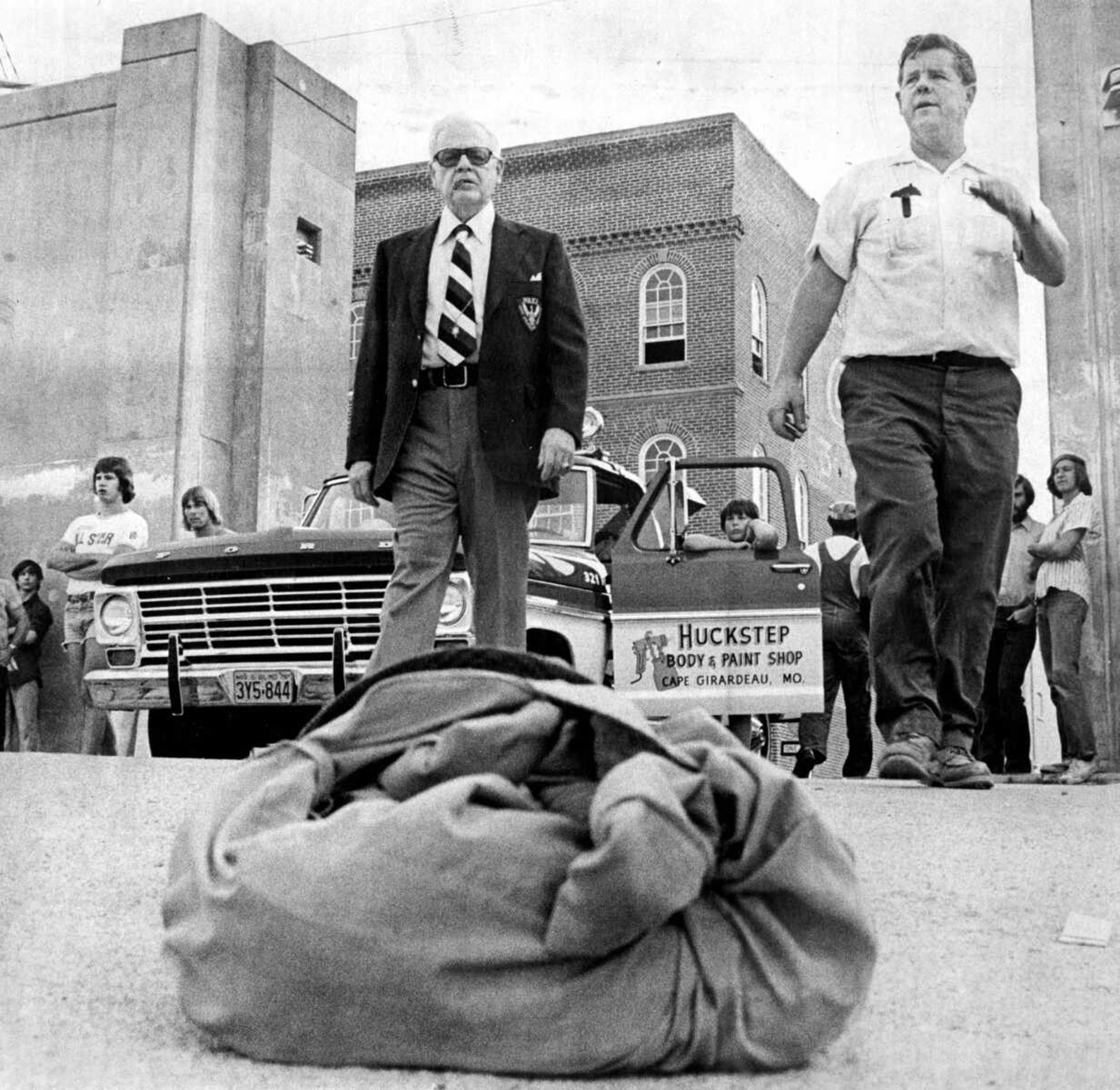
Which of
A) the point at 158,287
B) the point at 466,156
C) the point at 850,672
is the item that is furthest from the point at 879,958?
the point at 158,287

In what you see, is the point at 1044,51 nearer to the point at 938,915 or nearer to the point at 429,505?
the point at 429,505

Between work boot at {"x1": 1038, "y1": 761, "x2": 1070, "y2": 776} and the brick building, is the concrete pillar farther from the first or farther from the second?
the brick building

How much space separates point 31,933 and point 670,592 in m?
4.50

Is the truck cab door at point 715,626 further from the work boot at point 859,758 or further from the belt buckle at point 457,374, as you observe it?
the belt buckle at point 457,374

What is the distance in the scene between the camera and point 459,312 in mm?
4641

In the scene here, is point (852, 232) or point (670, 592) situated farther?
point (670, 592)

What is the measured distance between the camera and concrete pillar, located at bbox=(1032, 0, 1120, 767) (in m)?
7.91

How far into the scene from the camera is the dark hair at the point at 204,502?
24.7ft

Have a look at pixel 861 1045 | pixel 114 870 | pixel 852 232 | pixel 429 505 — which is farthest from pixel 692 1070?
pixel 852 232

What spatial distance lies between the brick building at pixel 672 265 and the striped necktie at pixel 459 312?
Result: 55.8 feet

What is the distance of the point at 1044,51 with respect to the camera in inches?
319

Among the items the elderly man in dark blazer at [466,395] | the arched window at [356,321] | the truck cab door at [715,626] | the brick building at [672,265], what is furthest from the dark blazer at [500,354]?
the brick building at [672,265]

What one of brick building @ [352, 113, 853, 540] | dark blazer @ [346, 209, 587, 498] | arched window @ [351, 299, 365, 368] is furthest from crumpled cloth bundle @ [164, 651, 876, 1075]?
brick building @ [352, 113, 853, 540]

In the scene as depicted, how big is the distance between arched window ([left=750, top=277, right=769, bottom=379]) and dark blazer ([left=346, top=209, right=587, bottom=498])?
18.6 m
